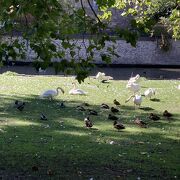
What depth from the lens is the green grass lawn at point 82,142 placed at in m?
7.15

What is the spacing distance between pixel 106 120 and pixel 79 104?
2.29 m

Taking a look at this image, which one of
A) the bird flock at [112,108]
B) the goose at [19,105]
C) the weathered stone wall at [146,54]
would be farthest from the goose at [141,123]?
the weathered stone wall at [146,54]

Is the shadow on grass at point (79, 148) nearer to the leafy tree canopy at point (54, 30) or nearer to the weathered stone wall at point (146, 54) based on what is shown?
the leafy tree canopy at point (54, 30)

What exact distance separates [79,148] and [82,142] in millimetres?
482

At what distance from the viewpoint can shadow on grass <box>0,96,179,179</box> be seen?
713 cm

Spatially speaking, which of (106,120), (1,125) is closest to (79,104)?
(106,120)

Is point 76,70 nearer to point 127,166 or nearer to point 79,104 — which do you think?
point 127,166

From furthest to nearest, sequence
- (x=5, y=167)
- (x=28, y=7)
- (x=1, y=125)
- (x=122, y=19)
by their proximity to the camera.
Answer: (x=122, y=19)
(x=1, y=125)
(x=5, y=167)
(x=28, y=7)

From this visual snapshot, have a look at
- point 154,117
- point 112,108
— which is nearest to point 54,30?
point 154,117

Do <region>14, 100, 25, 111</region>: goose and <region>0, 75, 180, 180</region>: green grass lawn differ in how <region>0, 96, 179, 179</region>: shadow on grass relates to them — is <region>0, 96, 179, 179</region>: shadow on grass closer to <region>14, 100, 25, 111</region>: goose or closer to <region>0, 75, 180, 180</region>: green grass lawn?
<region>0, 75, 180, 180</region>: green grass lawn

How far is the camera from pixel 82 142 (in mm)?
9000

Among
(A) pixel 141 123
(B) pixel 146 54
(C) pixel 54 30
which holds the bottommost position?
(A) pixel 141 123

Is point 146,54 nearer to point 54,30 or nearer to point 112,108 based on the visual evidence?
point 112,108

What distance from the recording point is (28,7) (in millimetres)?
5246
